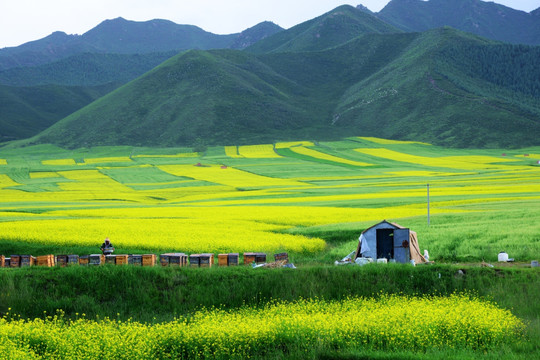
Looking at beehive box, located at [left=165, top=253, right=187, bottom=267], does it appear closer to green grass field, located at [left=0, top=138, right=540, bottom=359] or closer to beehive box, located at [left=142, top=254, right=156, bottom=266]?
beehive box, located at [left=142, top=254, right=156, bottom=266]

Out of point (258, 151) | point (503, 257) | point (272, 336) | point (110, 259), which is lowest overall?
point (272, 336)

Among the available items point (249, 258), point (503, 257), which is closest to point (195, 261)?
point (249, 258)

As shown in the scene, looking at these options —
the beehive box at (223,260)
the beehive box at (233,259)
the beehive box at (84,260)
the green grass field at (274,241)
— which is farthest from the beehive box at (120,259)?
the beehive box at (233,259)

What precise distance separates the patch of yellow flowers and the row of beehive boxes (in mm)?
8060

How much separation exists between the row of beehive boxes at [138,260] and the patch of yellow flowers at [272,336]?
26.4ft

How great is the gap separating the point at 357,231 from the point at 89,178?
8705 centimetres

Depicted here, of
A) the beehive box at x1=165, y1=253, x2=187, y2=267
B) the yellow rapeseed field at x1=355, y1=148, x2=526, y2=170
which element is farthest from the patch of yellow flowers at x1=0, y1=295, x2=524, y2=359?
the yellow rapeseed field at x1=355, y1=148, x2=526, y2=170

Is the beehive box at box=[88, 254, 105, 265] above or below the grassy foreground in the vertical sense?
above

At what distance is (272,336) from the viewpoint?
20.3 meters

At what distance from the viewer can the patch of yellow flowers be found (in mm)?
19625

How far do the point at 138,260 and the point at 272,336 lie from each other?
12732 millimetres

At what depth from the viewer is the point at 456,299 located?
24.6m

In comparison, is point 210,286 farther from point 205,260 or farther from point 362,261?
point 362,261

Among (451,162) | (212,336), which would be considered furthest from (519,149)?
(212,336)
